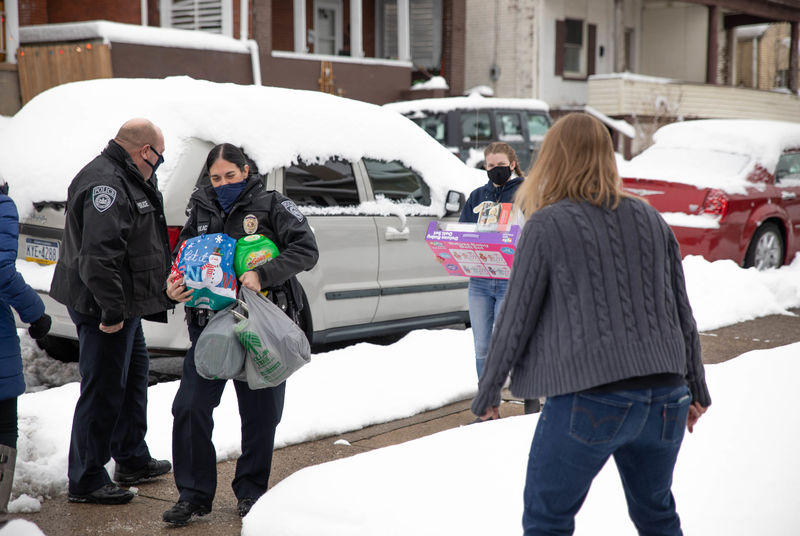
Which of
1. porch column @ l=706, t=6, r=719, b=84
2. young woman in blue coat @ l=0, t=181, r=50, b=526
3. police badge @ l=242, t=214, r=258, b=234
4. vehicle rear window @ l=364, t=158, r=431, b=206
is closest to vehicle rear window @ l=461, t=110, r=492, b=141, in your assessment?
vehicle rear window @ l=364, t=158, r=431, b=206

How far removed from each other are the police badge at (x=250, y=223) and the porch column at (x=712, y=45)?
27.7 meters

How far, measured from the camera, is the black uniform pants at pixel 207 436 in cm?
413

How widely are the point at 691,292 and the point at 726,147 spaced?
111 inches

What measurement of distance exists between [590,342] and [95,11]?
1805 cm

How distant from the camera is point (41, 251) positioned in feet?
20.0

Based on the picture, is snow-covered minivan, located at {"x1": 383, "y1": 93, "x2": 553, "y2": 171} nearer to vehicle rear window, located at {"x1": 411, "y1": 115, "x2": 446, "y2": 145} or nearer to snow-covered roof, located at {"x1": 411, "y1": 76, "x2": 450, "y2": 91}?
vehicle rear window, located at {"x1": 411, "y1": 115, "x2": 446, "y2": 145}

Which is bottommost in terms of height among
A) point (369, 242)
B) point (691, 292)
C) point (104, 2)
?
point (691, 292)

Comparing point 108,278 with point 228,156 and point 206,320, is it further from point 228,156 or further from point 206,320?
point 228,156

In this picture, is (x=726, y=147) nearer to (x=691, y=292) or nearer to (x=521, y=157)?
(x=691, y=292)

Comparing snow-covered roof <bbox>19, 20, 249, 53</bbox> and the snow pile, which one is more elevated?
snow-covered roof <bbox>19, 20, 249, 53</bbox>

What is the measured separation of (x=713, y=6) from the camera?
1152 inches

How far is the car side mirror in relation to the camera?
7.33m

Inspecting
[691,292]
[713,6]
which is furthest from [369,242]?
[713,6]

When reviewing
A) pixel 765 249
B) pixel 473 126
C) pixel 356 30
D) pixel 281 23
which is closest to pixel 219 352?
pixel 765 249
